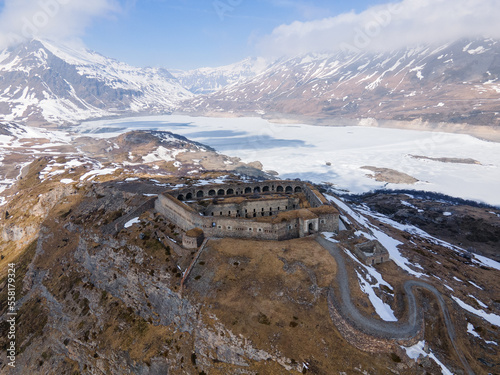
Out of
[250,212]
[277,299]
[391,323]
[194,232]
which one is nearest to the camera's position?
[391,323]

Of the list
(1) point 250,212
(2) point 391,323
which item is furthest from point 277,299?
(1) point 250,212

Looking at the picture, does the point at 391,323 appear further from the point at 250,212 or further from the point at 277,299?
the point at 250,212

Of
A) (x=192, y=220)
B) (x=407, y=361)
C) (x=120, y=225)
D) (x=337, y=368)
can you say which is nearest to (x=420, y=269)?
(x=407, y=361)

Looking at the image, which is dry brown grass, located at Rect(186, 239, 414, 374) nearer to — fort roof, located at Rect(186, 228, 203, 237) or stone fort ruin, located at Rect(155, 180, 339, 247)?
stone fort ruin, located at Rect(155, 180, 339, 247)

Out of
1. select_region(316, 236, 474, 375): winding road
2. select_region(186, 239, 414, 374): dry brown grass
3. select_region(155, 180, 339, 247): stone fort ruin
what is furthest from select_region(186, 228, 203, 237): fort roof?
select_region(316, 236, 474, 375): winding road

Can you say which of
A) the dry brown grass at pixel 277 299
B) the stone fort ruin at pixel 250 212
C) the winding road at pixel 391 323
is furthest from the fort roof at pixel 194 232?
the winding road at pixel 391 323

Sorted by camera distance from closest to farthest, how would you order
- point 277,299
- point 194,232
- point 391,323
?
point 391,323
point 277,299
point 194,232

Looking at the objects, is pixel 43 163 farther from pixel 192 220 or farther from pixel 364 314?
pixel 364 314

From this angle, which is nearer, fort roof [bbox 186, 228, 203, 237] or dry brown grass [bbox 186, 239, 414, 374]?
dry brown grass [bbox 186, 239, 414, 374]
